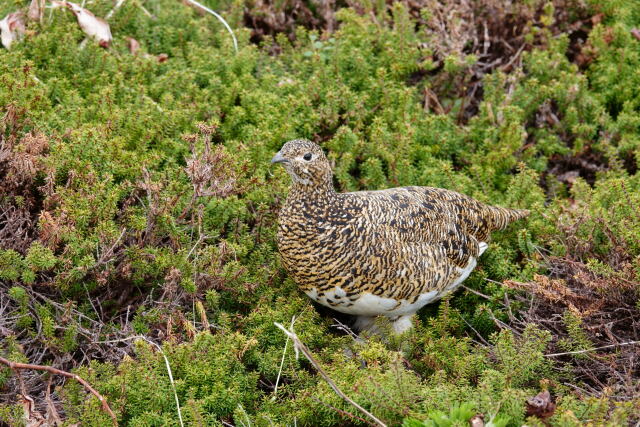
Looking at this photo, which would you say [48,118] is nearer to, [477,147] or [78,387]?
[78,387]

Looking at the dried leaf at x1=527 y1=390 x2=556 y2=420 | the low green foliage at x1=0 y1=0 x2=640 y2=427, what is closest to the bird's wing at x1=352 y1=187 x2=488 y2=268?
the low green foliage at x1=0 y1=0 x2=640 y2=427

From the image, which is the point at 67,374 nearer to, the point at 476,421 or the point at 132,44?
the point at 476,421

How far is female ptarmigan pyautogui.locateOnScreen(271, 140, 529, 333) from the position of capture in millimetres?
4473

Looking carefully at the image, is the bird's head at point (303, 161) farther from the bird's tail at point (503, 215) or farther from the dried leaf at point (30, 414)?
the dried leaf at point (30, 414)

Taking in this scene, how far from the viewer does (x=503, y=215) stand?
5.43 meters

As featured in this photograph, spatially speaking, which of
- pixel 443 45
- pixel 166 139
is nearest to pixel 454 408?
pixel 166 139

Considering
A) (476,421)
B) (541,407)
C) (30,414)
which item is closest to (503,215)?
(541,407)

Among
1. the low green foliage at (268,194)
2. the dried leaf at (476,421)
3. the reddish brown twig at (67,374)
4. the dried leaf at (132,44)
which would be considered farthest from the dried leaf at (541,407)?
the dried leaf at (132,44)

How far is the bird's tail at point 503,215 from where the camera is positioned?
5.38 meters

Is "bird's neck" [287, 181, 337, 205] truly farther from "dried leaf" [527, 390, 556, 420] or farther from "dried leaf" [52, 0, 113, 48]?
"dried leaf" [52, 0, 113, 48]

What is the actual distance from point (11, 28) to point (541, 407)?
15.7ft

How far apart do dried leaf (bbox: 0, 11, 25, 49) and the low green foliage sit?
11 cm

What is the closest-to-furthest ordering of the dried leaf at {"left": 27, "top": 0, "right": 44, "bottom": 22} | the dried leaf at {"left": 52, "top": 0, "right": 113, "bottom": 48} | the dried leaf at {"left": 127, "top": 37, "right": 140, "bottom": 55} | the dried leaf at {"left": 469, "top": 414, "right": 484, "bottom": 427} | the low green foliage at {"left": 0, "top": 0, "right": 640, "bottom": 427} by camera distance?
1. the dried leaf at {"left": 469, "top": 414, "right": 484, "bottom": 427}
2. the low green foliage at {"left": 0, "top": 0, "right": 640, "bottom": 427}
3. the dried leaf at {"left": 27, "top": 0, "right": 44, "bottom": 22}
4. the dried leaf at {"left": 52, "top": 0, "right": 113, "bottom": 48}
5. the dried leaf at {"left": 127, "top": 37, "right": 140, "bottom": 55}

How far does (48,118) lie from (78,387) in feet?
6.98
